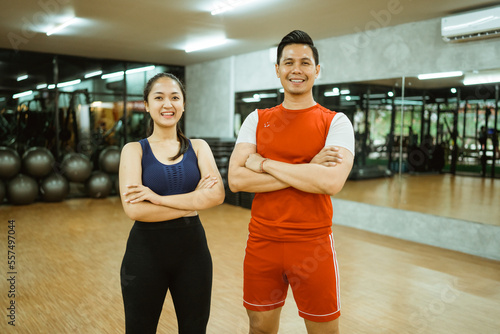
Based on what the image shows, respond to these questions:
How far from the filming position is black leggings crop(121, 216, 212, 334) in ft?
5.46

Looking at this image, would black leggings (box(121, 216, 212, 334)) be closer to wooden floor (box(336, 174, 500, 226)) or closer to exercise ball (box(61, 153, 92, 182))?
wooden floor (box(336, 174, 500, 226))

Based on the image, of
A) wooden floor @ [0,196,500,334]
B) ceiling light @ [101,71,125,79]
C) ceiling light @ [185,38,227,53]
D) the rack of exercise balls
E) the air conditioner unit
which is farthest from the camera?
ceiling light @ [101,71,125,79]

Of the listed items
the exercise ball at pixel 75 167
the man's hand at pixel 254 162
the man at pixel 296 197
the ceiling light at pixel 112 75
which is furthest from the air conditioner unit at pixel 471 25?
the ceiling light at pixel 112 75

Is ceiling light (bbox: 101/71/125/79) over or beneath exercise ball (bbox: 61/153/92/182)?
over

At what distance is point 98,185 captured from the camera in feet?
26.8

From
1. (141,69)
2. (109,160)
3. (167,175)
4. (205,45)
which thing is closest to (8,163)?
(109,160)

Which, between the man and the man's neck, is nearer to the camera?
the man

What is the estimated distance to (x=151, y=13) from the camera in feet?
17.3

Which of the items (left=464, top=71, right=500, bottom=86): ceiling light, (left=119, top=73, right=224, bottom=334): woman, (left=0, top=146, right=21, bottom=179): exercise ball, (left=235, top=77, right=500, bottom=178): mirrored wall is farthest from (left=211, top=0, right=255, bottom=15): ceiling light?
(left=0, top=146, right=21, bottom=179): exercise ball

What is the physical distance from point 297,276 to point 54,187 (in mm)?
7227

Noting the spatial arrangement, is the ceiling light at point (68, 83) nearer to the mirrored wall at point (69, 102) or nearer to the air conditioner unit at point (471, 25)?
the mirrored wall at point (69, 102)

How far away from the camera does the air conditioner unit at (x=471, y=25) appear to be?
14.4ft

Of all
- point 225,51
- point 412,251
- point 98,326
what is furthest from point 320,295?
point 225,51

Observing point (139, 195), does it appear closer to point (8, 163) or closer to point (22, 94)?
point (8, 163)
